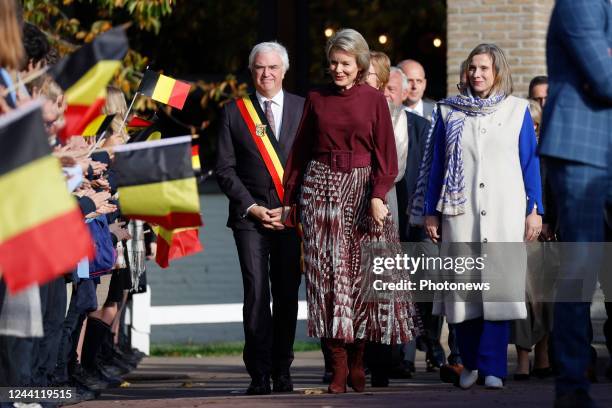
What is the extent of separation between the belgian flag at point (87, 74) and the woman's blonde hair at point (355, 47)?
3.09 meters

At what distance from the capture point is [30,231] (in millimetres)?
5836

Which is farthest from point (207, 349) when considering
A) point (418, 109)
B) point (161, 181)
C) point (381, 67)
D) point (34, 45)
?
point (161, 181)

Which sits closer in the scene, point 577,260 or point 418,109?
point 577,260

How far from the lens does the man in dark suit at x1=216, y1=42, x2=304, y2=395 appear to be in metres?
10.2

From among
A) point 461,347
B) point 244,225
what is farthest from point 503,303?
point 244,225

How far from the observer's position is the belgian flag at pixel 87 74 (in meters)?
6.78

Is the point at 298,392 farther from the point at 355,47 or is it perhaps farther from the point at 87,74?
the point at 87,74

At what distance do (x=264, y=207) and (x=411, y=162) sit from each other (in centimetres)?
158

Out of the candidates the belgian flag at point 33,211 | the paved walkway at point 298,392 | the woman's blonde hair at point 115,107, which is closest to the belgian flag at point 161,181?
the belgian flag at point 33,211

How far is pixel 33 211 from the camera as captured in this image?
589cm

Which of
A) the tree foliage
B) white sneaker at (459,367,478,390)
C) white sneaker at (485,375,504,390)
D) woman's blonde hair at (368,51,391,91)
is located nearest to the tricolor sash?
woman's blonde hair at (368,51,391,91)

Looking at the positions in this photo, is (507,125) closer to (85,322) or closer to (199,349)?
(85,322)

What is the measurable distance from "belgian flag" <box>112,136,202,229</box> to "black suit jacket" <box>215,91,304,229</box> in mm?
3036

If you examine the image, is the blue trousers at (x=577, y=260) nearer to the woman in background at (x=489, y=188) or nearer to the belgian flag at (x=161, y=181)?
the belgian flag at (x=161, y=181)
